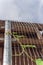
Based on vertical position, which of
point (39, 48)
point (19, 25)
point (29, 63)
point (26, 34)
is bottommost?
point (29, 63)

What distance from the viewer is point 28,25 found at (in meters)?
3.37

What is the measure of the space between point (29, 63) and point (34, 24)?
4.70ft

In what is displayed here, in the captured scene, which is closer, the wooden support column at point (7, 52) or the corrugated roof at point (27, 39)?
the wooden support column at point (7, 52)

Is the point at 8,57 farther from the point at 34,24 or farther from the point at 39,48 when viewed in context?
the point at 34,24

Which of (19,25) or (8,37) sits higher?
(19,25)

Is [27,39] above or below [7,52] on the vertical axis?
above

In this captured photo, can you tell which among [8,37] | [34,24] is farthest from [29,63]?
[34,24]

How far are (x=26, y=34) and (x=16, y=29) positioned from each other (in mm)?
244

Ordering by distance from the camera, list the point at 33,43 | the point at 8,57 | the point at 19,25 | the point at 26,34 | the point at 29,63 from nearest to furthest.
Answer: the point at 8,57 < the point at 29,63 < the point at 33,43 < the point at 26,34 < the point at 19,25

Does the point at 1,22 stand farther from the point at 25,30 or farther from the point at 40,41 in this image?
the point at 40,41

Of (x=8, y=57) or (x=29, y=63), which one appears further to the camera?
(x=29, y=63)

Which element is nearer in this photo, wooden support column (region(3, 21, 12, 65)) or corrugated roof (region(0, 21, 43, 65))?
wooden support column (region(3, 21, 12, 65))

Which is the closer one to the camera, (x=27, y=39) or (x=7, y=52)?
(x=7, y=52)

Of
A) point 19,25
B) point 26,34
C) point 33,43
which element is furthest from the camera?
point 19,25
